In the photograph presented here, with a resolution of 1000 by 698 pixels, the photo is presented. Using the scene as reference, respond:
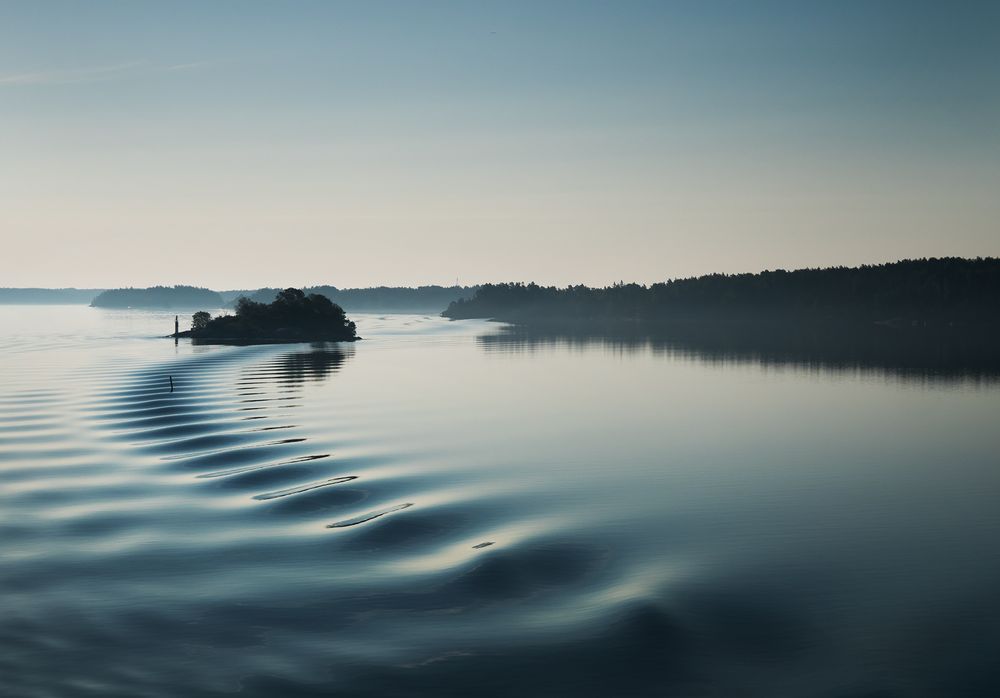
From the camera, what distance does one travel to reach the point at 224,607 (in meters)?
20.5

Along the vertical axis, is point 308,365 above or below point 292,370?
above

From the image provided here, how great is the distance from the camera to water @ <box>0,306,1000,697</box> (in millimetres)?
17406

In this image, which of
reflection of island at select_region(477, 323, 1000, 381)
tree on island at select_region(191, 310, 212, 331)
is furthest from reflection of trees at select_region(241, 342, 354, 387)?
tree on island at select_region(191, 310, 212, 331)

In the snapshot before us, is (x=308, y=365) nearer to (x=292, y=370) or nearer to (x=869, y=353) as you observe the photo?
(x=292, y=370)

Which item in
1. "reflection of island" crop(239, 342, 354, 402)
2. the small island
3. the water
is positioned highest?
the small island

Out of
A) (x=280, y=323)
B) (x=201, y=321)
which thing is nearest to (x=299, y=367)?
(x=280, y=323)

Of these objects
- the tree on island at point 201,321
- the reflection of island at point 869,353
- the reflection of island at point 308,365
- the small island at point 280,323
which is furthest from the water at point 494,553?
the tree on island at point 201,321

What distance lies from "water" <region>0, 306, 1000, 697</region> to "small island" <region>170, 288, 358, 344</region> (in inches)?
4396

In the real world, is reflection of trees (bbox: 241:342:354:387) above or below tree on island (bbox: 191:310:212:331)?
below

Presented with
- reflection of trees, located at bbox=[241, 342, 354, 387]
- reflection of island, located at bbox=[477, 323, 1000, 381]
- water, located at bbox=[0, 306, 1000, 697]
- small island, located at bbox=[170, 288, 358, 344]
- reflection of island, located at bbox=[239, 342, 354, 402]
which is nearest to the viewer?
water, located at bbox=[0, 306, 1000, 697]

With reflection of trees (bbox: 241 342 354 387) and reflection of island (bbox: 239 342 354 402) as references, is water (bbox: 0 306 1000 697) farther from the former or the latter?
reflection of trees (bbox: 241 342 354 387)

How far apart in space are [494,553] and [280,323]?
6348 inches

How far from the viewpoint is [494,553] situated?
25.5 metres

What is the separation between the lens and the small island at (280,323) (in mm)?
170375
